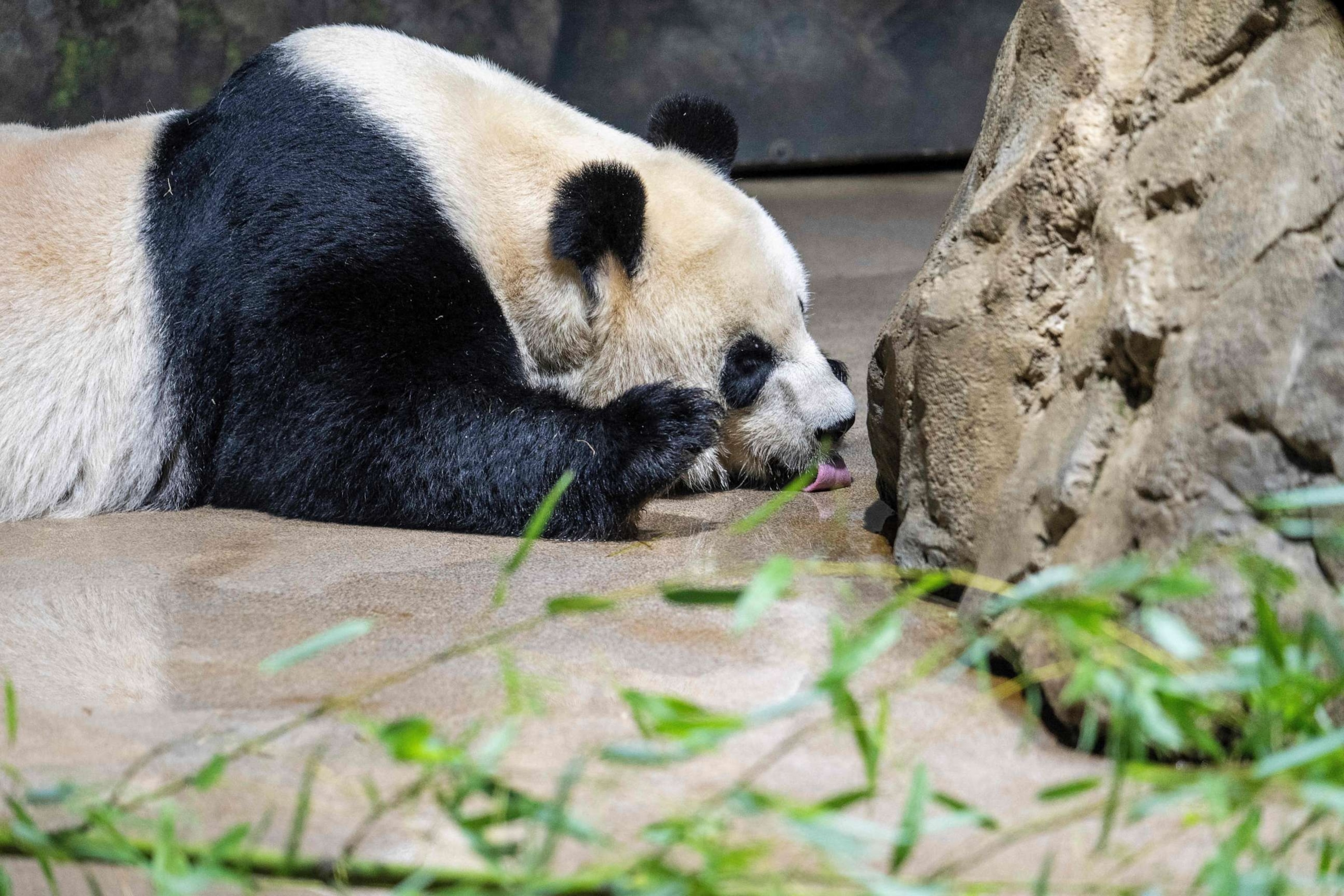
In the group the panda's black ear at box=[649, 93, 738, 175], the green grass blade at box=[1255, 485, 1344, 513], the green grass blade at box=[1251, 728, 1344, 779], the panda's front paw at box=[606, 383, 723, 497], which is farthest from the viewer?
the panda's black ear at box=[649, 93, 738, 175]

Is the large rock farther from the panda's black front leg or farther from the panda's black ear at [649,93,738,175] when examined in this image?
the panda's black ear at [649,93,738,175]

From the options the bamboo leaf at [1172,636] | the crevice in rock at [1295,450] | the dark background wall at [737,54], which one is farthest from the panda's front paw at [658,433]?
the dark background wall at [737,54]

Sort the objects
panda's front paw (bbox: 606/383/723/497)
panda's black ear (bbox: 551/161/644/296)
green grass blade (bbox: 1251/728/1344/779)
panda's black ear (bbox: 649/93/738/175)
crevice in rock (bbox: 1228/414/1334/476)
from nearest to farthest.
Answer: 1. green grass blade (bbox: 1251/728/1344/779)
2. crevice in rock (bbox: 1228/414/1334/476)
3. panda's front paw (bbox: 606/383/723/497)
4. panda's black ear (bbox: 551/161/644/296)
5. panda's black ear (bbox: 649/93/738/175)

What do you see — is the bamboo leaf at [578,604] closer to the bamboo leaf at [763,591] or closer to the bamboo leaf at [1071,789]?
the bamboo leaf at [763,591]

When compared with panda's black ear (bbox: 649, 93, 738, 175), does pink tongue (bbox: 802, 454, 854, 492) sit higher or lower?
lower

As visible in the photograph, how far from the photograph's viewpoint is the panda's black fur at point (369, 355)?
8.84 feet

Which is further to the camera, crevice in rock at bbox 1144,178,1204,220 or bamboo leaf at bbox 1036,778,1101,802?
crevice in rock at bbox 1144,178,1204,220

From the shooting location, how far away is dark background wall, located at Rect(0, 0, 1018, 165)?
5.76 metres

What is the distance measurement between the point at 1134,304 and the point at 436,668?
1150mm

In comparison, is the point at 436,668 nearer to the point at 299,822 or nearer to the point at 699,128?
the point at 299,822

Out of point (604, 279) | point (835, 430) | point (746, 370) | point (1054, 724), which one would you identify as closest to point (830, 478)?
point (835, 430)

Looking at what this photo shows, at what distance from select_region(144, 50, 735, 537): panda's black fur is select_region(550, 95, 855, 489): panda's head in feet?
0.19

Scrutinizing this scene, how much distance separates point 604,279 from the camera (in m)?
2.91

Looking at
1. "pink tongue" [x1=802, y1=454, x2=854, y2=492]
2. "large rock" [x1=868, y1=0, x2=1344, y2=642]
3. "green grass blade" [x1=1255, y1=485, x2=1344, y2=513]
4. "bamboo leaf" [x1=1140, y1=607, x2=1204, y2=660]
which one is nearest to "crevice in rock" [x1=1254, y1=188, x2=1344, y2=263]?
"large rock" [x1=868, y1=0, x2=1344, y2=642]
